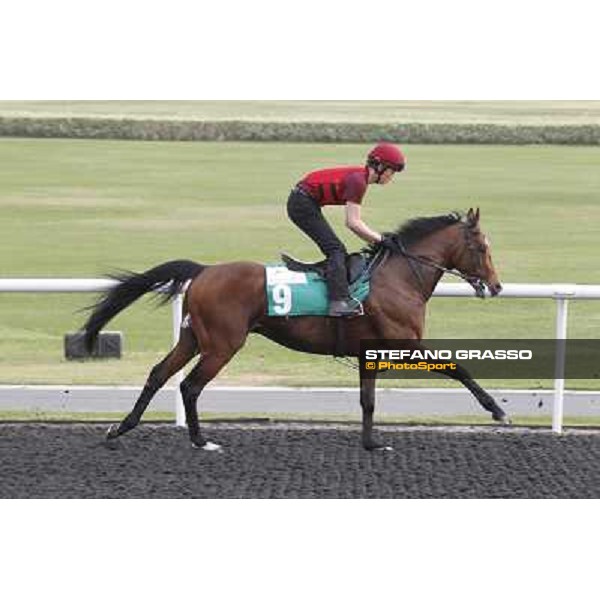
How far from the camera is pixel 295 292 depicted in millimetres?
7289

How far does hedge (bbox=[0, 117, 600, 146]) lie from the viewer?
30438 millimetres

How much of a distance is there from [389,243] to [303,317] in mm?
659

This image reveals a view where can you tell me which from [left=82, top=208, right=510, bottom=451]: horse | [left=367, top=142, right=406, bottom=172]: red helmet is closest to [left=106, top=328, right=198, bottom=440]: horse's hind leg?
[left=82, top=208, right=510, bottom=451]: horse

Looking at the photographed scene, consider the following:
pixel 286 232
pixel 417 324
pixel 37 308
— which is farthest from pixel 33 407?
pixel 286 232

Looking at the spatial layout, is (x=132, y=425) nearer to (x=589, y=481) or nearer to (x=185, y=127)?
(x=589, y=481)

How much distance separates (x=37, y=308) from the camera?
49.4 ft

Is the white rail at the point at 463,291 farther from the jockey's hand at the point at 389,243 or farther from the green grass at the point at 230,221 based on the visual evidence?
the green grass at the point at 230,221

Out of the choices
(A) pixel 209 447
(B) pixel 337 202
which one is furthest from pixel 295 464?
(B) pixel 337 202

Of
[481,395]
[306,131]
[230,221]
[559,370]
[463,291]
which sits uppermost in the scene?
[463,291]

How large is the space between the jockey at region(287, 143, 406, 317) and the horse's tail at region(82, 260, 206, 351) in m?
0.71

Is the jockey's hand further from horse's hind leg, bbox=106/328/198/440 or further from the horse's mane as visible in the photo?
horse's hind leg, bbox=106/328/198/440

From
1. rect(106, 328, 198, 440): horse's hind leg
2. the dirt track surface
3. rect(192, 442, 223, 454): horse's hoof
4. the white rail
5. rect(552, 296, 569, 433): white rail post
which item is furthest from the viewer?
rect(552, 296, 569, 433): white rail post

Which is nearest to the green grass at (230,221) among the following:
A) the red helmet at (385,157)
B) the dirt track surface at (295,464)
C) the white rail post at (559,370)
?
the white rail post at (559,370)

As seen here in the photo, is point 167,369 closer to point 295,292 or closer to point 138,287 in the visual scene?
point 138,287
